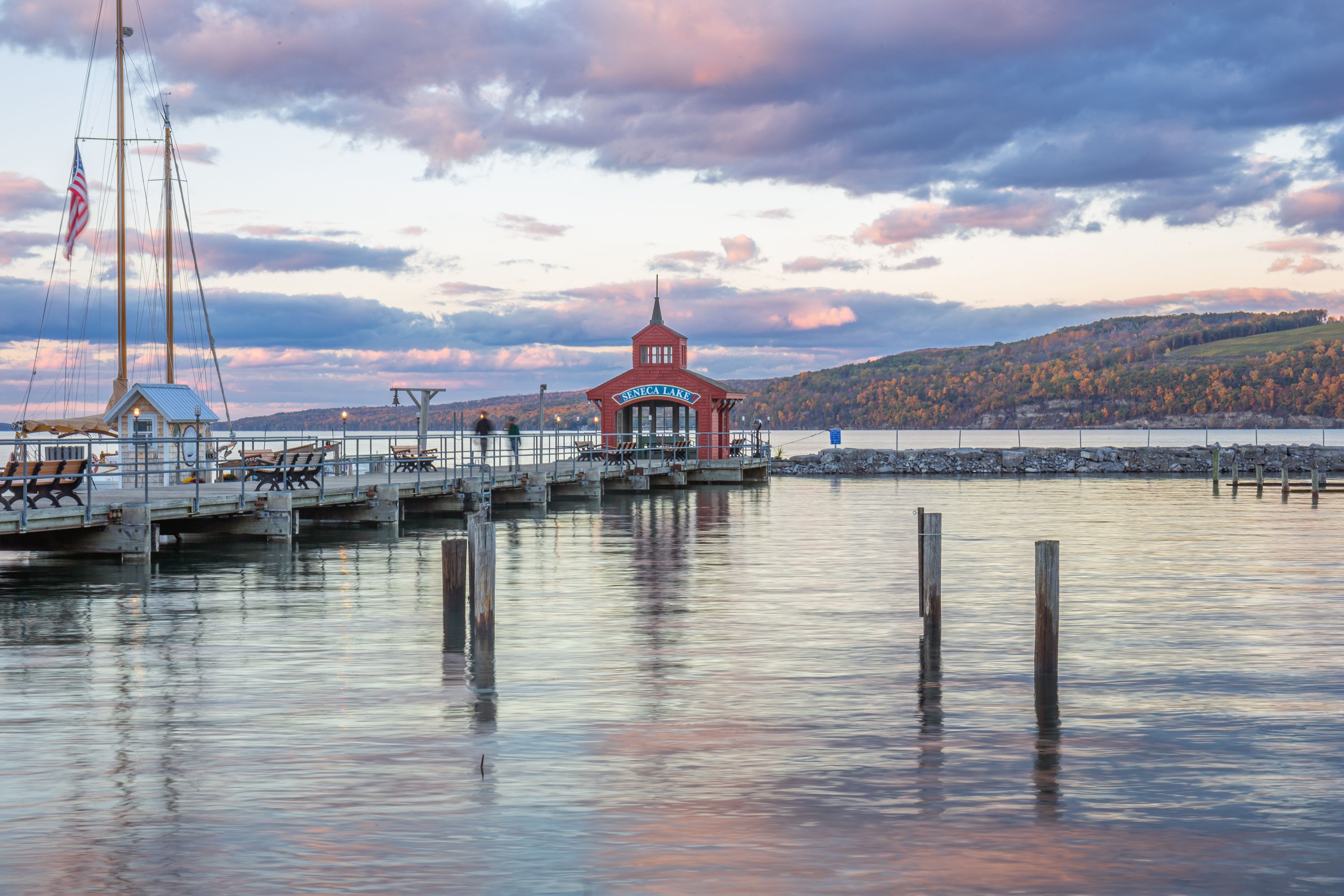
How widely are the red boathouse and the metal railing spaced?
8.3 inches

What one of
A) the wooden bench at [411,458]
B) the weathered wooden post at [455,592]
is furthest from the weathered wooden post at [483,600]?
the wooden bench at [411,458]

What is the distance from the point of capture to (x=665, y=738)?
36.9 feet

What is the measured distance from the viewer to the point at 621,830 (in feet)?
28.5

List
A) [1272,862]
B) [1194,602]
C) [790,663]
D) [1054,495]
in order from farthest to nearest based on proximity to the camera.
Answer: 1. [1054,495]
2. [1194,602]
3. [790,663]
4. [1272,862]

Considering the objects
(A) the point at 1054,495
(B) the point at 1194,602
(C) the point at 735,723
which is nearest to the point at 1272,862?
(C) the point at 735,723

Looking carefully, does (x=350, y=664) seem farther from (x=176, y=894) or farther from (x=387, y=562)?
(x=387, y=562)

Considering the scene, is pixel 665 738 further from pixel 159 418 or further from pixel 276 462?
pixel 159 418

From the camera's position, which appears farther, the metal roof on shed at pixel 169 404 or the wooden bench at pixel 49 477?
the metal roof on shed at pixel 169 404

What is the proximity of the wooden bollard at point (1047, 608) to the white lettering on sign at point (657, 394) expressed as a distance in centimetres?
4594

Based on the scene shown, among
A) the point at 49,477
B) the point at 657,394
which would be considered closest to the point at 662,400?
the point at 657,394

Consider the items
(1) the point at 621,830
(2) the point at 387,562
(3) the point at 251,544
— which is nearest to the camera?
(1) the point at 621,830

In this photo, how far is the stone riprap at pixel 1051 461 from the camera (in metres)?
75.0

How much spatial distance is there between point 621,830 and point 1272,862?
3.98 metres

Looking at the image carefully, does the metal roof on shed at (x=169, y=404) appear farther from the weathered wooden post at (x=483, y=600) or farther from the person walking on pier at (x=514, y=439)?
the weathered wooden post at (x=483, y=600)
